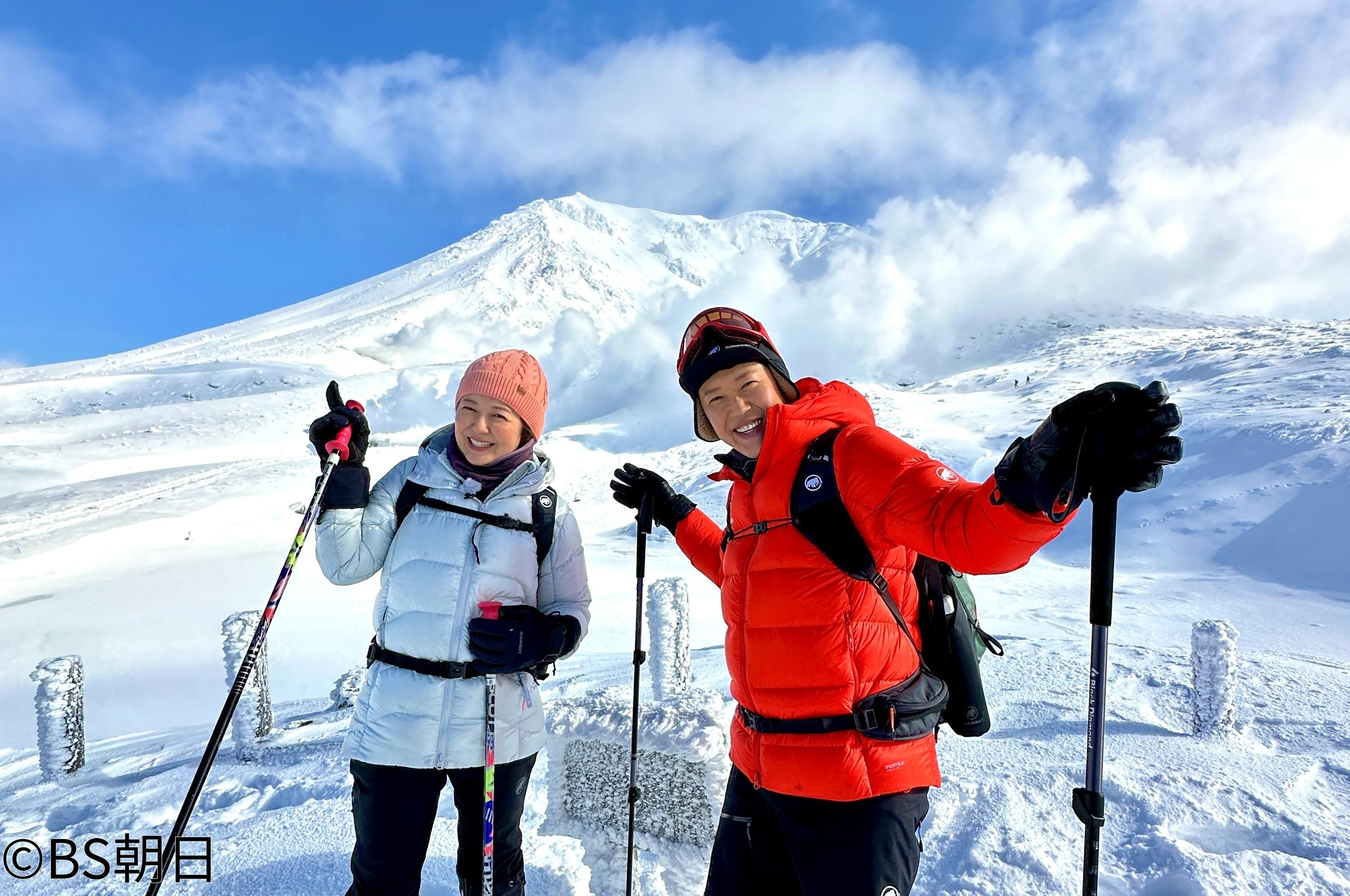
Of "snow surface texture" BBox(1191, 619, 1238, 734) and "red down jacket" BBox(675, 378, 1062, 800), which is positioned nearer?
"red down jacket" BBox(675, 378, 1062, 800)

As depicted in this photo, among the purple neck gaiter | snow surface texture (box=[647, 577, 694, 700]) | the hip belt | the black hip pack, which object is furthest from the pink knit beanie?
snow surface texture (box=[647, 577, 694, 700])

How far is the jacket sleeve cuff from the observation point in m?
1.91

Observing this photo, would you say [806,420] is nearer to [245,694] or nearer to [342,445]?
[342,445]

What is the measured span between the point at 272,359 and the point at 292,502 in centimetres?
2998

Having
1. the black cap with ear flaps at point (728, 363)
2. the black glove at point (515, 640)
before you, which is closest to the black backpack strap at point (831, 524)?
the black cap with ear flaps at point (728, 363)

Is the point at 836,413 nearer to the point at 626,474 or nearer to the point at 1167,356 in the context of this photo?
the point at 626,474

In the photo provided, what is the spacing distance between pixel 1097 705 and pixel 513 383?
1754 mm

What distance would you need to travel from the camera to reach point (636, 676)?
2705 millimetres

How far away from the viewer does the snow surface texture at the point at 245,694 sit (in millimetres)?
3793

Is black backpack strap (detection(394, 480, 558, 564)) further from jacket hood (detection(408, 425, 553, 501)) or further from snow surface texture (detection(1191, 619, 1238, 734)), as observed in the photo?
snow surface texture (detection(1191, 619, 1238, 734))

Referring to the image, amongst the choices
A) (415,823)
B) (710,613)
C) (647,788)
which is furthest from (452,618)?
(710,613)

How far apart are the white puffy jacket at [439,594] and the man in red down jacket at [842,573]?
2.00ft

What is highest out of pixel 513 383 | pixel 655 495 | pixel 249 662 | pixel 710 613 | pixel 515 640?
pixel 513 383

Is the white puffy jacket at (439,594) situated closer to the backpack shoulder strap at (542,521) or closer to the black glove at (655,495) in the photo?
the backpack shoulder strap at (542,521)
